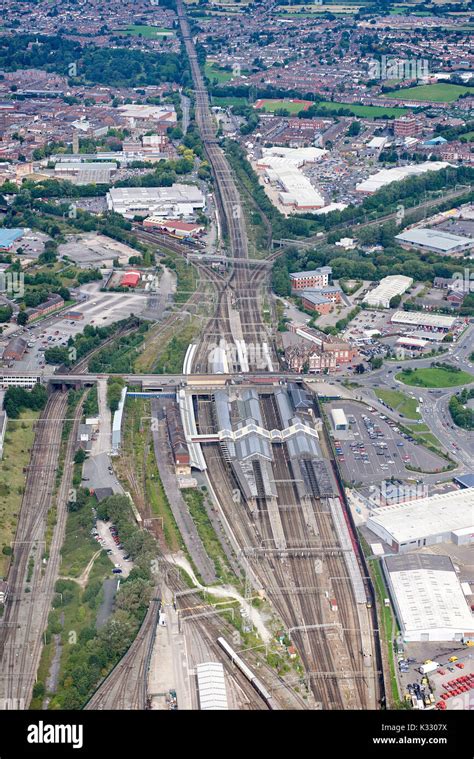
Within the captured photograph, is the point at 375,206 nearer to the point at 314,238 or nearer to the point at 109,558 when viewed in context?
the point at 314,238

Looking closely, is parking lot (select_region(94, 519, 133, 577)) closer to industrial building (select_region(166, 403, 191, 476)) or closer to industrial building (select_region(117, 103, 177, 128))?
industrial building (select_region(166, 403, 191, 476))

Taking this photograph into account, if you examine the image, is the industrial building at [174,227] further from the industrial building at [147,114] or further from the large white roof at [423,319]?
the industrial building at [147,114]

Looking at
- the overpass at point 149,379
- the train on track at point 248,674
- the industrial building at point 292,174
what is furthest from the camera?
the industrial building at point 292,174

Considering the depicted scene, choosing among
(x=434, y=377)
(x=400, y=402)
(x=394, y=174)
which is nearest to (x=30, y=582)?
(x=400, y=402)

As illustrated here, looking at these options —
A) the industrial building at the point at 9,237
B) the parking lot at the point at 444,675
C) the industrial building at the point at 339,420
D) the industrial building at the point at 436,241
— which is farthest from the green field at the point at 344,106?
the parking lot at the point at 444,675
